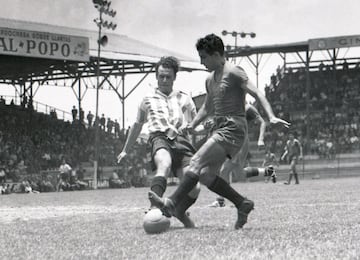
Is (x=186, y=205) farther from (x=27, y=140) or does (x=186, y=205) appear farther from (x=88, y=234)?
(x=27, y=140)

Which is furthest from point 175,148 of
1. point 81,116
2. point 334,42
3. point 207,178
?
point 334,42

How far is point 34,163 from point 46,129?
7.03m

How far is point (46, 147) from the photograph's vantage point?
36.4 metres

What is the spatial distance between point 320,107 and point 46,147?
18536mm

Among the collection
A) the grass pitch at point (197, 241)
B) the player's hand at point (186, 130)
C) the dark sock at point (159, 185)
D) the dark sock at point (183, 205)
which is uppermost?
the player's hand at point (186, 130)

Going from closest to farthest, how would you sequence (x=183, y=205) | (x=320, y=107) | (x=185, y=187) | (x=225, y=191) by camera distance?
1. (x=185, y=187)
2. (x=225, y=191)
3. (x=183, y=205)
4. (x=320, y=107)

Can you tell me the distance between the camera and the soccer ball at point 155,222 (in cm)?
661

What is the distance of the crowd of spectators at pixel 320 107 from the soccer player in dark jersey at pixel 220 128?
31.6 meters

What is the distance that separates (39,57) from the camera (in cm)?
3459

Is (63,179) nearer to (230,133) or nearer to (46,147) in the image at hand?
(46,147)

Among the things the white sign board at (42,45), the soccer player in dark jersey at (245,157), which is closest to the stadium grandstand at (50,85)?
the white sign board at (42,45)

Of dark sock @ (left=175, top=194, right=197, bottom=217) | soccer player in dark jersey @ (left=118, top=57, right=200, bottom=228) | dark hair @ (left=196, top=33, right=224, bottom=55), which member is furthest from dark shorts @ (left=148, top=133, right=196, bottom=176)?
dark hair @ (left=196, top=33, right=224, bottom=55)

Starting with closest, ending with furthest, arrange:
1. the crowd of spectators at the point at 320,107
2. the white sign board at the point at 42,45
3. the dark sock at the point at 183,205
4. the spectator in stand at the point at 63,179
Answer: the dark sock at the point at 183,205
the spectator in stand at the point at 63,179
the white sign board at the point at 42,45
the crowd of spectators at the point at 320,107

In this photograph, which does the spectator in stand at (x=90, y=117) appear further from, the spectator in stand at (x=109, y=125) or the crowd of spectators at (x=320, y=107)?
the crowd of spectators at (x=320, y=107)
